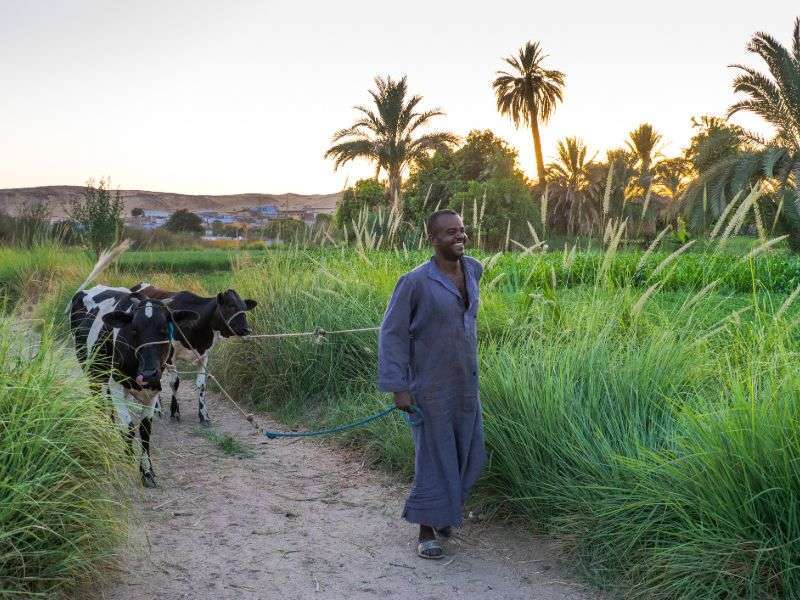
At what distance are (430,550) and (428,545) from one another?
32 millimetres

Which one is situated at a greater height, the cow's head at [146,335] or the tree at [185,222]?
the tree at [185,222]

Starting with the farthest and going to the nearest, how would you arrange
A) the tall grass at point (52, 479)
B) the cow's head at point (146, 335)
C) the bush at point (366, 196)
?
the bush at point (366, 196) < the cow's head at point (146, 335) < the tall grass at point (52, 479)

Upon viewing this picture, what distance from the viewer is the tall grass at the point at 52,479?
388 centimetres

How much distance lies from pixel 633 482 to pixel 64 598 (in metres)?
3.12

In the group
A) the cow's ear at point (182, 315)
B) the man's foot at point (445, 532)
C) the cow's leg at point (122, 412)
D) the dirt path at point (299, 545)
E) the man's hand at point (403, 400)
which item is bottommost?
the dirt path at point (299, 545)

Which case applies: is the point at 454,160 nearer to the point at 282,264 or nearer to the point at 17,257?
the point at 17,257

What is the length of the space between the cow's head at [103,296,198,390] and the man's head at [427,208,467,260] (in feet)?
8.34

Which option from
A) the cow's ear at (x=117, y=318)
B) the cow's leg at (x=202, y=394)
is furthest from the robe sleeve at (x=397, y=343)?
the cow's leg at (x=202, y=394)

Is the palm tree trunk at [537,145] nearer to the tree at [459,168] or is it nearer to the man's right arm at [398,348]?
the tree at [459,168]

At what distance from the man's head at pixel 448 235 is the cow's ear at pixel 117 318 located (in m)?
2.77

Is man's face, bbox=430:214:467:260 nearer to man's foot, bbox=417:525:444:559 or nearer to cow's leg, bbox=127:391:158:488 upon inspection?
man's foot, bbox=417:525:444:559

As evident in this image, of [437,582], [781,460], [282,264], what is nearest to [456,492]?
[437,582]

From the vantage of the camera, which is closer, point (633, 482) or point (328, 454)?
point (633, 482)

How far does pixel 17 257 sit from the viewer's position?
1956cm
